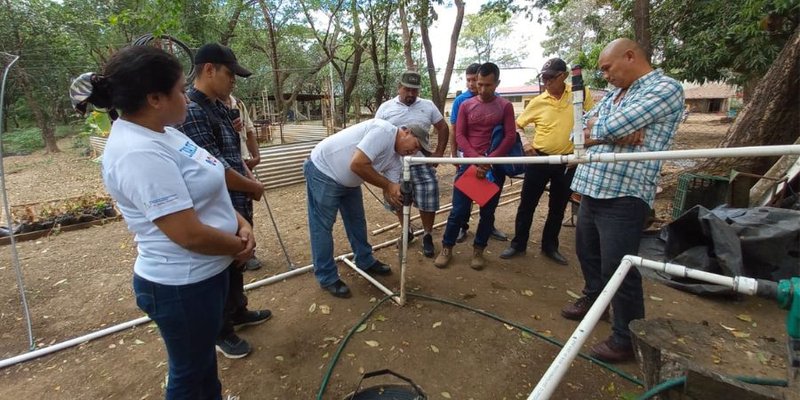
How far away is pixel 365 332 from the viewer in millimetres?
2670

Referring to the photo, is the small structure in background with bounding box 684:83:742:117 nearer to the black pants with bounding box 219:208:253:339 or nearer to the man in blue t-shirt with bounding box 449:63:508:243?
the man in blue t-shirt with bounding box 449:63:508:243

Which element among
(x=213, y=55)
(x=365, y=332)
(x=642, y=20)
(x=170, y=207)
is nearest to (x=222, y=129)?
(x=213, y=55)

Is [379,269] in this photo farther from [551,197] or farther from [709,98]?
[709,98]

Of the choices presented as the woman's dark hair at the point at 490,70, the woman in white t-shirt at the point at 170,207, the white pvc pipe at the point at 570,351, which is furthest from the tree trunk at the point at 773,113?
the woman in white t-shirt at the point at 170,207

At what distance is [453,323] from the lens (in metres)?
2.76

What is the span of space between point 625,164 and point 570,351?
142 centimetres

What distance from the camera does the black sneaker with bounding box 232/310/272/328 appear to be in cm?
276

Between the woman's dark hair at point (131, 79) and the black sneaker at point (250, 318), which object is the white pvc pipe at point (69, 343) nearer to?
the black sneaker at point (250, 318)

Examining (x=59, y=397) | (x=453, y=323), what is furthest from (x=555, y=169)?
(x=59, y=397)

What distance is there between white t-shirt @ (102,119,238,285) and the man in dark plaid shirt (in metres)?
0.84

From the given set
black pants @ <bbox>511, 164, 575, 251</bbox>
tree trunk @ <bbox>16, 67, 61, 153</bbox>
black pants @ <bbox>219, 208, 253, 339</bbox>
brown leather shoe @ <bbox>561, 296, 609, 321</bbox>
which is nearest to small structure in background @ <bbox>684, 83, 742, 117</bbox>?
black pants @ <bbox>511, 164, 575, 251</bbox>

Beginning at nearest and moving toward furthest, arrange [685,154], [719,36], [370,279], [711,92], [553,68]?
[685,154] < [553,68] < [370,279] < [719,36] < [711,92]

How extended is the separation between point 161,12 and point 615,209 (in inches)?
270

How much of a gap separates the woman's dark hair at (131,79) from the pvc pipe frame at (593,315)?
1.40 m
